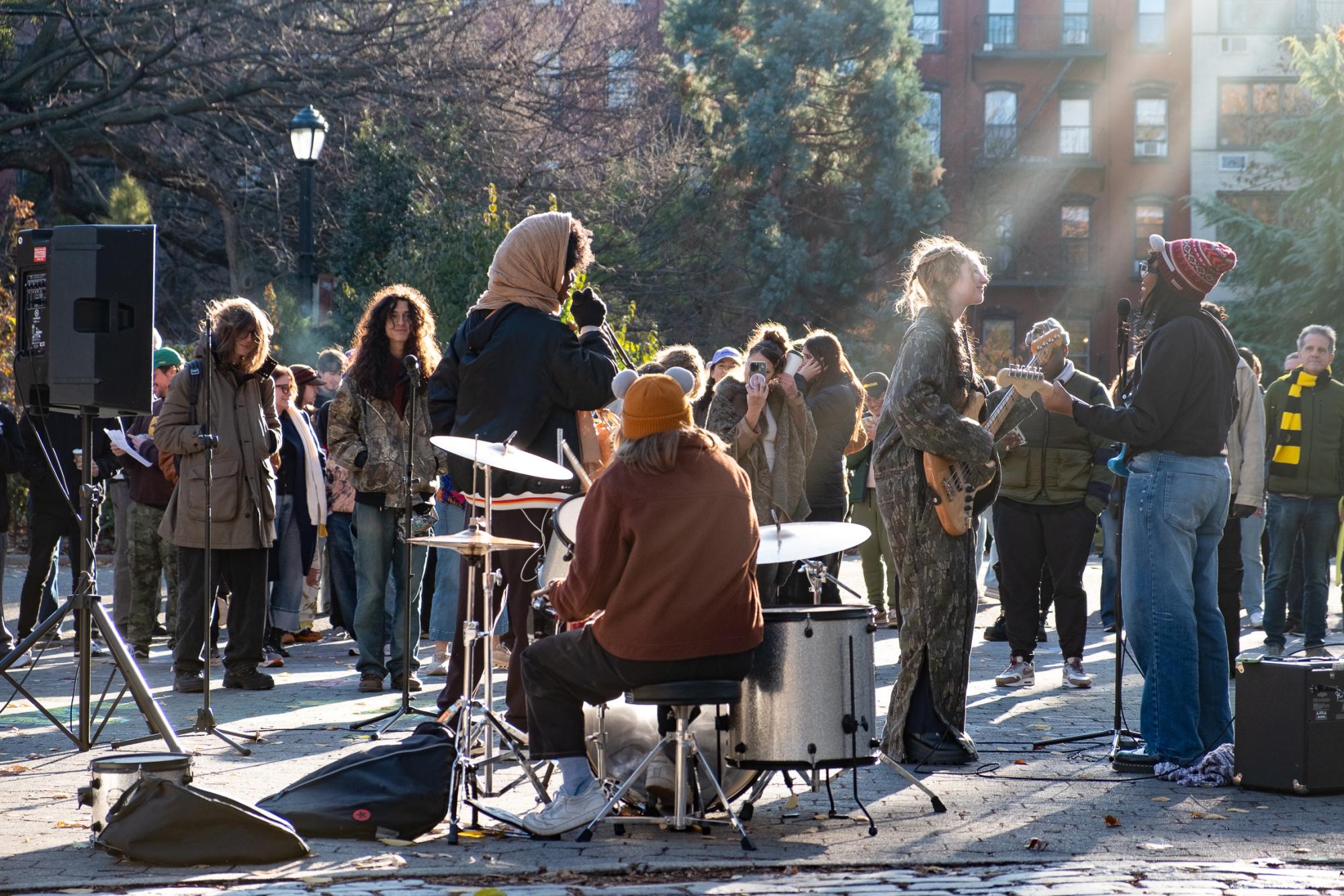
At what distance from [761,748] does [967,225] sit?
37.1 m

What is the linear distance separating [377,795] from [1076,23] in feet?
141

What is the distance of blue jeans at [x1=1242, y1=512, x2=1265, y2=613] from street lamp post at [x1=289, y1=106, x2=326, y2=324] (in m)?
9.81

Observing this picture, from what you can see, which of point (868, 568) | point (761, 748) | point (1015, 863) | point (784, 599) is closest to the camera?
point (1015, 863)

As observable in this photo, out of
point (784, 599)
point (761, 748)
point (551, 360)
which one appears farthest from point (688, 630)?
point (784, 599)

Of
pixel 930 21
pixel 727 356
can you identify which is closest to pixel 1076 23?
pixel 930 21

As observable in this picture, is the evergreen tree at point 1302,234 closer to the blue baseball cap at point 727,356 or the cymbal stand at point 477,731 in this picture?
the blue baseball cap at point 727,356

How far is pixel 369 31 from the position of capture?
66.9 feet

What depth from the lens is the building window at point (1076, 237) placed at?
146 ft

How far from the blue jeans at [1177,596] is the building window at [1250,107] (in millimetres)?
Answer: 39889

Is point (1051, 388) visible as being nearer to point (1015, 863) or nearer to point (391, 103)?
point (1015, 863)

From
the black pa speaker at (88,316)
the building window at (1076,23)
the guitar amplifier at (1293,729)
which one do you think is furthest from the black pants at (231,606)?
the building window at (1076,23)

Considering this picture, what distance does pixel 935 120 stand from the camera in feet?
146

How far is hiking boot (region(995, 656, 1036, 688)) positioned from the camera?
10031 millimetres

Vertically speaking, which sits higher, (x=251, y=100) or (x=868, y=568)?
(x=251, y=100)
